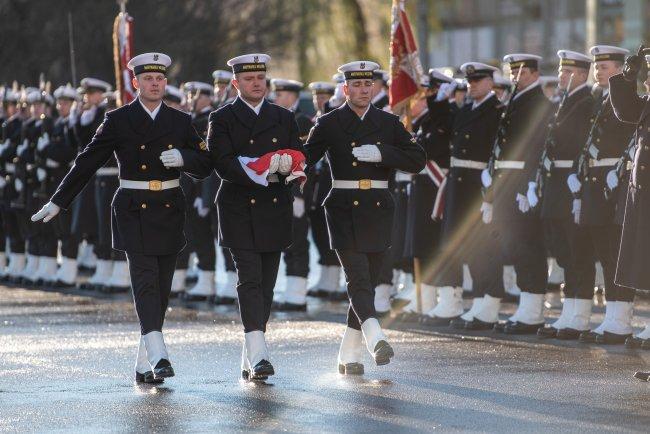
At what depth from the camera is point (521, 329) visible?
13.4 m

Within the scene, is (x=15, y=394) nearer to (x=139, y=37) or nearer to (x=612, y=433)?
(x=612, y=433)

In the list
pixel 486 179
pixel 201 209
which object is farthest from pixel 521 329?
pixel 201 209

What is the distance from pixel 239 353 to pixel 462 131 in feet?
9.02

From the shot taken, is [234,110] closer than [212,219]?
Yes

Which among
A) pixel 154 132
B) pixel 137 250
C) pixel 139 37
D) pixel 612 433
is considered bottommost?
pixel 612 433

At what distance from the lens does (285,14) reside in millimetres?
39219

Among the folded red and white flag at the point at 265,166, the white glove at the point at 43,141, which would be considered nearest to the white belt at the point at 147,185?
the folded red and white flag at the point at 265,166

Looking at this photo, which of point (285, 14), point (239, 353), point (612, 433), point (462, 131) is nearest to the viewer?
point (612, 433)

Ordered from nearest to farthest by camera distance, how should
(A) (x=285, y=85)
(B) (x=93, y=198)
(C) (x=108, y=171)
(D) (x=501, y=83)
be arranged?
(A) (x=285, y=85)
(D) (x=501, y=83)
(C) (x=108, y=171)
(B) (x=93, y=198)

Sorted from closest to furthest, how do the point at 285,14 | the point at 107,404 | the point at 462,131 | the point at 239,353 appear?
1. the point at 107,404
2. the point at 239,353
3. the point at 462,131
4. the point at 285,14

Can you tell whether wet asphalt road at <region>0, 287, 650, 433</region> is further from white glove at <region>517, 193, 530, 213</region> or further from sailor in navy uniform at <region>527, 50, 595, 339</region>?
white glove at <region>517, 193, 530, 213</region>

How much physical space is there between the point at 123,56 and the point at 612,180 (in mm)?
6424

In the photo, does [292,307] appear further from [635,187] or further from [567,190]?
[635,187]

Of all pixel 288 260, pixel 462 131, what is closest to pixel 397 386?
pixel 462 131
